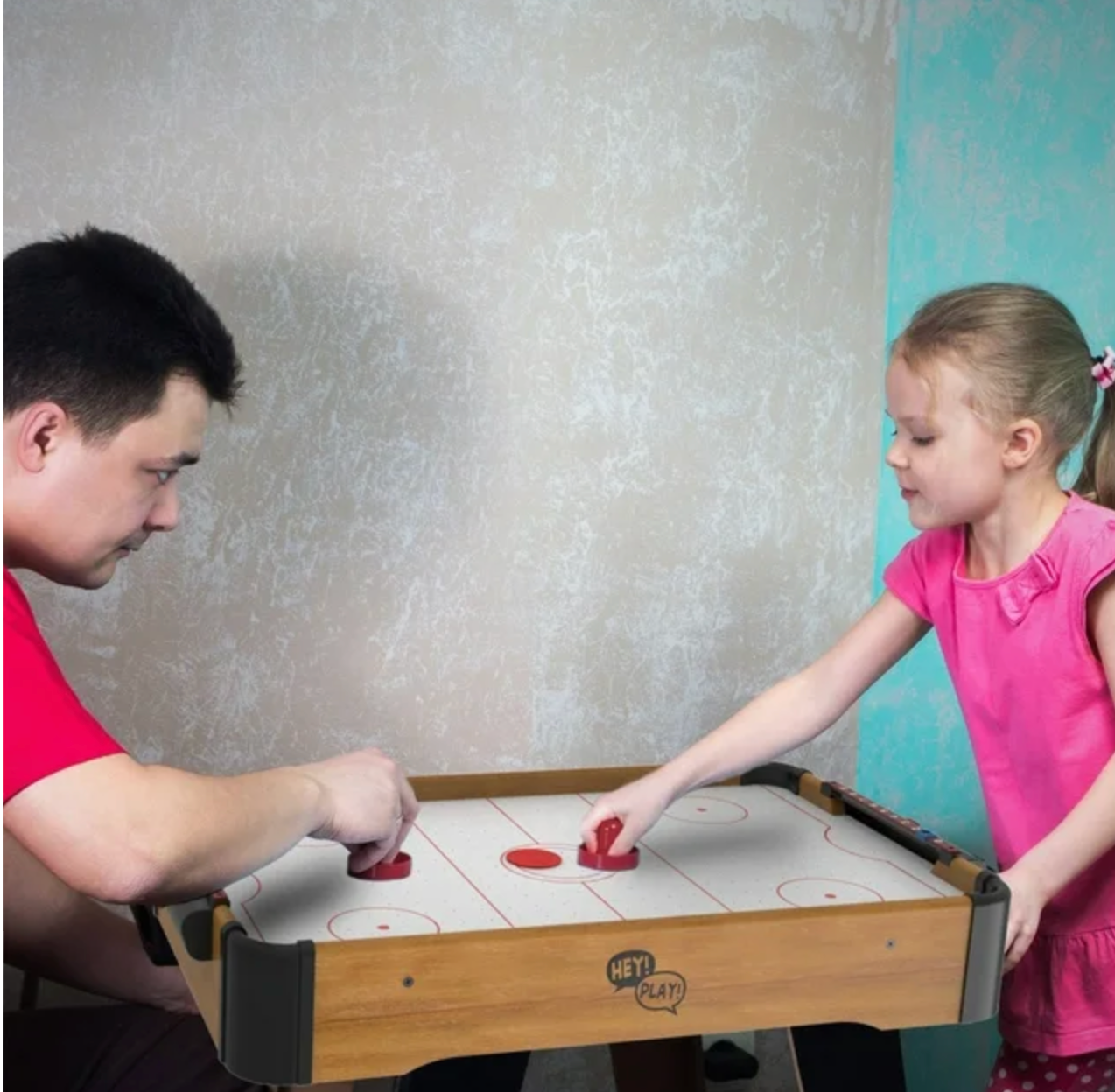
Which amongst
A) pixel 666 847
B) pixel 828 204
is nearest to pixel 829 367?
pixel 828 204

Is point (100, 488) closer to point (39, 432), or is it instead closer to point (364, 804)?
point (39, 432)

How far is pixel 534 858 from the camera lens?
55.9 inches

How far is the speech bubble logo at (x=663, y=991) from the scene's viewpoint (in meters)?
1.18

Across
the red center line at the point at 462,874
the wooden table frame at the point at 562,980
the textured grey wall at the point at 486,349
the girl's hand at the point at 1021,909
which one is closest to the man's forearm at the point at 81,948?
the wooden table frame at the point at 562,980

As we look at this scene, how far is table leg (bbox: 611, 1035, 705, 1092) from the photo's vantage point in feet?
5.47

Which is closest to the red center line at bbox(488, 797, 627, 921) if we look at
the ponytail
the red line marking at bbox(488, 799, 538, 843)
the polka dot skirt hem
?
the red line marking at bbox(488, 799, 538, 843)

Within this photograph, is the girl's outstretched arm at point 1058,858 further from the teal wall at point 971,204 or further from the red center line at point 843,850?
the teal wall at point 971,204

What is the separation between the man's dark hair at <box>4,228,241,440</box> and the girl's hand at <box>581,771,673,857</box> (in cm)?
55

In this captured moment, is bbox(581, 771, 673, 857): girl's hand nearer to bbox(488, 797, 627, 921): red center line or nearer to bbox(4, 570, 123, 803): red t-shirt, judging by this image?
bbox(488, 797, 627, 921): red center line

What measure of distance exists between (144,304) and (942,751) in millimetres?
1450

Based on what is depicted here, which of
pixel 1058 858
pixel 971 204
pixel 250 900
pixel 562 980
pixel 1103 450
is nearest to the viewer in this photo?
pixel 562 980

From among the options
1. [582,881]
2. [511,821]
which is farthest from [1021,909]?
[511,821]

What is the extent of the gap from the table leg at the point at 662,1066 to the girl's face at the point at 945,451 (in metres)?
0.65

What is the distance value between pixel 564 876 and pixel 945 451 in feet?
1.88
